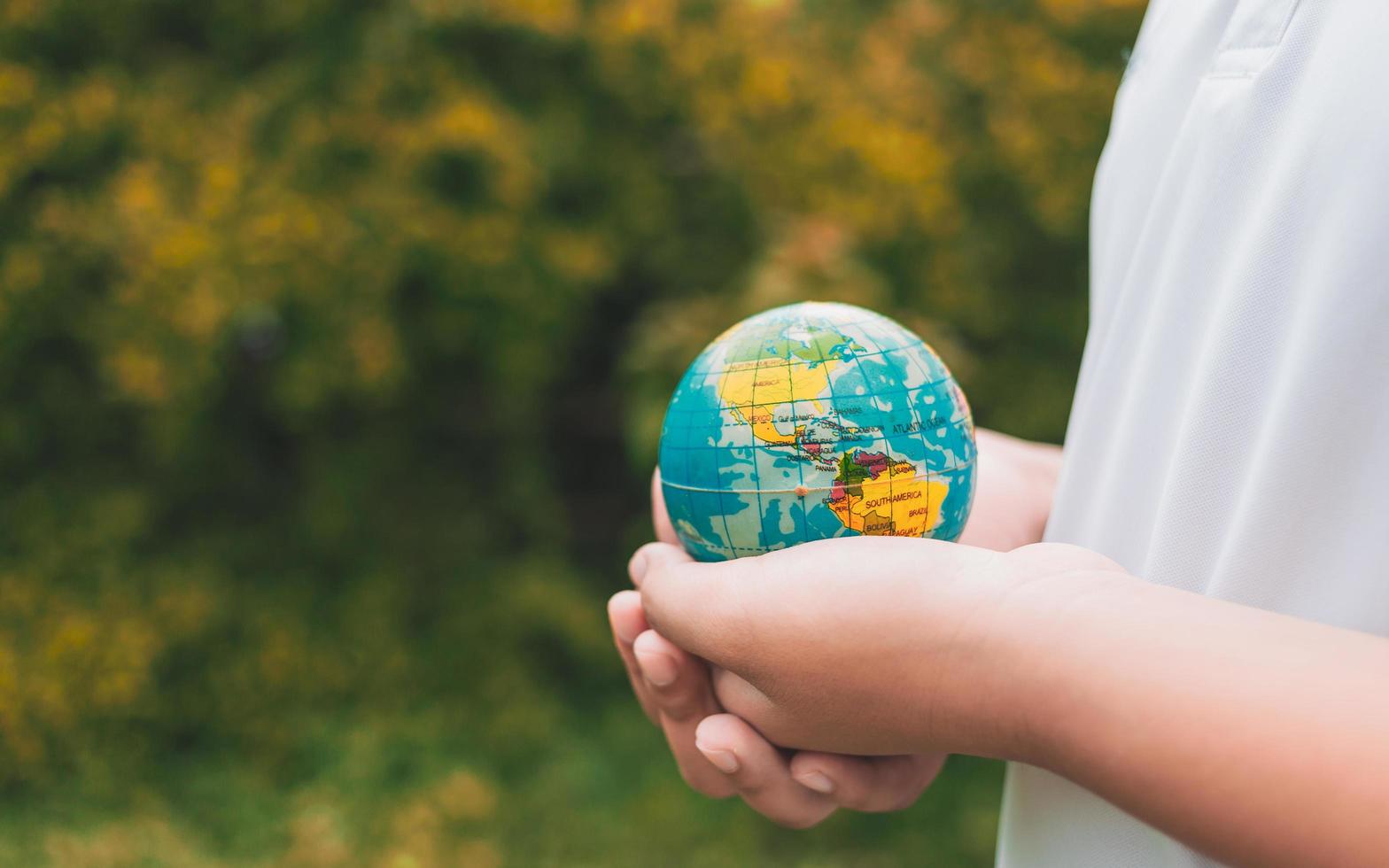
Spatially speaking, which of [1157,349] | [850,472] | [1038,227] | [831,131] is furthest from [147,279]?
[1038,227]

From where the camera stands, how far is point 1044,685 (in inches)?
44.6

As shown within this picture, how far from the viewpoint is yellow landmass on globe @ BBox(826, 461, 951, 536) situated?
1686 mm

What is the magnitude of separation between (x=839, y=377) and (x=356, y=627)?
12.1 feet

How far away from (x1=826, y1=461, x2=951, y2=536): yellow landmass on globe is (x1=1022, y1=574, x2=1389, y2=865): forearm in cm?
54

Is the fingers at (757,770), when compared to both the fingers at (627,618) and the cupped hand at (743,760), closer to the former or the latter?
the cupped hand at (743,760)

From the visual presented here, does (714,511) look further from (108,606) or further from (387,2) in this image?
(108,606)

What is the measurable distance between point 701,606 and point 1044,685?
542mm

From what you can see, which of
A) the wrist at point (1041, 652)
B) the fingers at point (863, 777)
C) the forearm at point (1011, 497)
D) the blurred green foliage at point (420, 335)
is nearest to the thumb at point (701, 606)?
the fingers at point (863, 777)

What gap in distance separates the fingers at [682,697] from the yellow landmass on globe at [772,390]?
368 millimetres

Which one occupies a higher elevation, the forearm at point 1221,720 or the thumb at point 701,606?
the forearm at point 1221,720

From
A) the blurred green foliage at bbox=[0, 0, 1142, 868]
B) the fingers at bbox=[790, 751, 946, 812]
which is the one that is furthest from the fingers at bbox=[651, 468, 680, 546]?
the blurred green foliage at bbox=[0, 0, 1142, 868]

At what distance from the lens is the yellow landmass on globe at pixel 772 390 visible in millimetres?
1705

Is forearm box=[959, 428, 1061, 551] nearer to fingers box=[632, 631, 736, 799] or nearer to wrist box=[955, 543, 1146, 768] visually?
fingers box=[632, 631, 736, 799]

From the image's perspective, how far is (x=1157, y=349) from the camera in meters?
1.42
